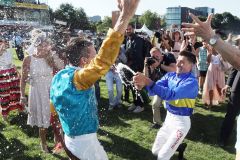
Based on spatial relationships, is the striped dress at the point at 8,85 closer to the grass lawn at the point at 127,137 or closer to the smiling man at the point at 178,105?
the grass lawn at the point at 127,137

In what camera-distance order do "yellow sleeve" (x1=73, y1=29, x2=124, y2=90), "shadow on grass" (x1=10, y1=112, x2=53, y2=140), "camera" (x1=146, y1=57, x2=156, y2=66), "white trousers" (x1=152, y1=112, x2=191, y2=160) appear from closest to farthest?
"yellow sleeve" (x1=73, y1=29, x2=124, y2=90)
"white trousers" (x1=152, y1=112, x2=191, y2=160)
"camera" (x1=146, y1=57, x2=156, y2=66)
"shadow on grass" (x1=10, y1=112, x2=53, y2=140)

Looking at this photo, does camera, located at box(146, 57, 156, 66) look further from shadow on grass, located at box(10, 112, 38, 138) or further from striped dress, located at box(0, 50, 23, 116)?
striped dress, located at box(0, 50, 23, 116)

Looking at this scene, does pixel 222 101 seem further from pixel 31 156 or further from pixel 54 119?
pixel 54 119

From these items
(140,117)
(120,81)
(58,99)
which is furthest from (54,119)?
(120,81)

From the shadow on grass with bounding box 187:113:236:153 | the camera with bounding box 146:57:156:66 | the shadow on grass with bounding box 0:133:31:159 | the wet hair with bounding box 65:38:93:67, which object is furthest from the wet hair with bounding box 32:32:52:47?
the shadow on grass with bounding box 187:113:236:153

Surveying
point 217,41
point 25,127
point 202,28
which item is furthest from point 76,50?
point 25,127

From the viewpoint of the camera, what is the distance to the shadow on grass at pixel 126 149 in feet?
19.9

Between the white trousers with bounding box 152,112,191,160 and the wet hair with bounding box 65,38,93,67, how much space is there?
1973mm

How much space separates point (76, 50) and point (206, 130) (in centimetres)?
480

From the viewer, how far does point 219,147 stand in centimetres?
655

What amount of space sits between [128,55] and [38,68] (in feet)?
11.3

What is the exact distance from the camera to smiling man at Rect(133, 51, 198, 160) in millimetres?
4777

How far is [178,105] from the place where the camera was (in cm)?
490

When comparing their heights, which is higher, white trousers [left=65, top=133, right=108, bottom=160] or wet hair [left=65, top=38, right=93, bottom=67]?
wet hair [left=65, top=38, right=93, bottom=67]
